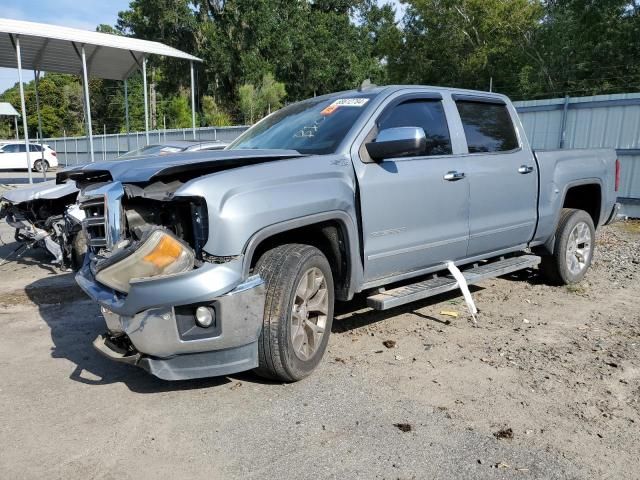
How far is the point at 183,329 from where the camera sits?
3244 mm

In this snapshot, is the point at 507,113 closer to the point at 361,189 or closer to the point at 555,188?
the point at 555,188

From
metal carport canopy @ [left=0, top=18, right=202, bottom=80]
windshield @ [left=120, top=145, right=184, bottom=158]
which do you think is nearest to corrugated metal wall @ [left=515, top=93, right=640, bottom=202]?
windshield @ [left=120, top=145, right=184, bottom=158]

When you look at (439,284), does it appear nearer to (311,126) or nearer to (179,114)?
(311,126)

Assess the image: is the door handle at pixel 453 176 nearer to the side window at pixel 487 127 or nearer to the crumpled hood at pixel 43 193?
the side window at pixel 487 127

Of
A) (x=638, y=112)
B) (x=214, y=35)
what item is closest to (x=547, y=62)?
(x=214, y=35)

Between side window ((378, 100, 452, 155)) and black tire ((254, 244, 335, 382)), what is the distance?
1490 mm

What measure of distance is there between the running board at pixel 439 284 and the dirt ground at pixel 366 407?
1.40 feet

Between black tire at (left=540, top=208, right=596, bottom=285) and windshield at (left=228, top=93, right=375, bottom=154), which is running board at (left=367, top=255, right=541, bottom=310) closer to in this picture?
black tire at (left=540, top=208, right=596, bottom=285)

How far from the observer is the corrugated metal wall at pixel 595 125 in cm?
1188

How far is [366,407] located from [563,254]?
3.69 m

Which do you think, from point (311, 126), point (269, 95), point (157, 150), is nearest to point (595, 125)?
point (157, 150)

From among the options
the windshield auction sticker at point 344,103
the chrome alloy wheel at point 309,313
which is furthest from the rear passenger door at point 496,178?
the chrome alloy wheel at point 309,313

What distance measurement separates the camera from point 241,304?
10.7 ft

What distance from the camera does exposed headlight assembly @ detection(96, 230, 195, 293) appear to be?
3.21 meters
